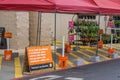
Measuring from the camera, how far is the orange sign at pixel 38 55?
13.5 metres

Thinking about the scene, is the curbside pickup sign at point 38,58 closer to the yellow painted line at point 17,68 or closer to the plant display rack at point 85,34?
the yellow painted line at point 17,68

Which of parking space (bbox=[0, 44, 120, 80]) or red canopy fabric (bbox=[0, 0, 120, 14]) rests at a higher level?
red canopy fabric (bbox=[0, 0, 120, 14])

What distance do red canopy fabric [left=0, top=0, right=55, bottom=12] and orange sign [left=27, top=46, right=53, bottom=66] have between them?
A: 1467 millimetres

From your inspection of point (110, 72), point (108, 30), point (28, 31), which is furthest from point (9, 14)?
point (108, 30)

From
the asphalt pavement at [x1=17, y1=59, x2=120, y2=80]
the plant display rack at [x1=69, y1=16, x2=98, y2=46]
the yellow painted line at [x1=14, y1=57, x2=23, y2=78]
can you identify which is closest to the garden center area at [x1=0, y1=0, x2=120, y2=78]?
the yellow painted line at [x1=14, y1=57, x2=23, y2=78]

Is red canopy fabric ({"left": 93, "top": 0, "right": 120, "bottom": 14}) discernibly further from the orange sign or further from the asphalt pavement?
the orange sign

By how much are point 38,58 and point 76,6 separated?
2419 millimetres

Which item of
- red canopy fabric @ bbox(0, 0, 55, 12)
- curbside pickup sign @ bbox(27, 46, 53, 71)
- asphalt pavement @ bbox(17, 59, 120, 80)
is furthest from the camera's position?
curbside pickup sign @ bbox(27, 46, 53, 71)

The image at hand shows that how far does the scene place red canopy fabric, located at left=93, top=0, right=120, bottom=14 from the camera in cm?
1569

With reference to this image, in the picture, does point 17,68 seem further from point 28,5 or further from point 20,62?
point 28,5

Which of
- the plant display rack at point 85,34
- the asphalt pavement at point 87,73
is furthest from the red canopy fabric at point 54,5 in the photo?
the plant display rack at point 85,34

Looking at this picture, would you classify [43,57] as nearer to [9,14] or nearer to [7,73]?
[7,73]

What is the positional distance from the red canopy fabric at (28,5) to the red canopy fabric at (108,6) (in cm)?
295

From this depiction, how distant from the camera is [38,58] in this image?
1377cm
